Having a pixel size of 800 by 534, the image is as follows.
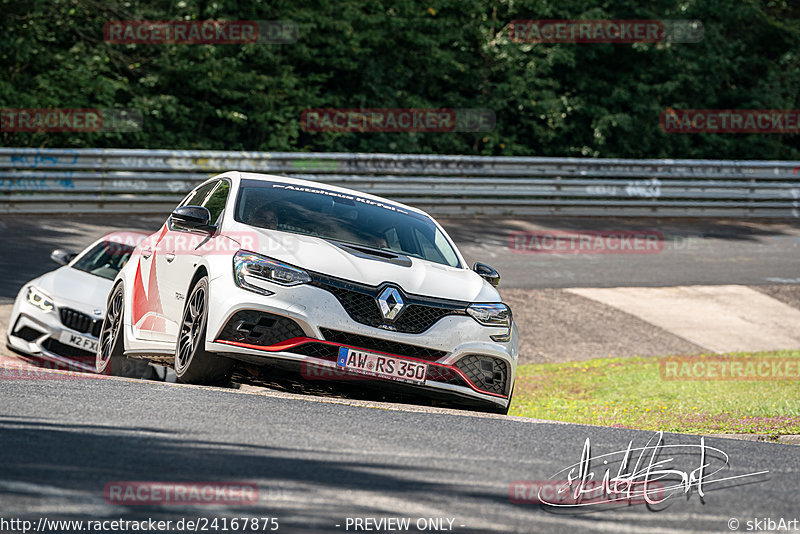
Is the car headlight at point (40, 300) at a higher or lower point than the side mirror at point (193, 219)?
lower

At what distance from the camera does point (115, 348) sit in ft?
28.4

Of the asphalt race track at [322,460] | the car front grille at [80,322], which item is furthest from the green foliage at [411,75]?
the asphalt race track at [322,460]

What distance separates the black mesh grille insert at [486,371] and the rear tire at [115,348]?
9.96 ft

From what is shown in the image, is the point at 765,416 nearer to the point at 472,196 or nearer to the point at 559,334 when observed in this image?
the point at 559,334

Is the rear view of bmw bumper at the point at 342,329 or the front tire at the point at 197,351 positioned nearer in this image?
the rear view of bmw bumper at the point at 342,329

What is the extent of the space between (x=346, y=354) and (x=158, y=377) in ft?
10.6

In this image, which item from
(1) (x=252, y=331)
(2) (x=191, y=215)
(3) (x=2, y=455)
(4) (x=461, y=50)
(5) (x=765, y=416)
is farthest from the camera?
(4) (x=461, y=50)

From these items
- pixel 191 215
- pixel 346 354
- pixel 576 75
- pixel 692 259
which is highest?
pixel 191 215

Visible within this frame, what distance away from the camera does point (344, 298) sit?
6.86 metres

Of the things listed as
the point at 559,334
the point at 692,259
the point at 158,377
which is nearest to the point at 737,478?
the point at 158,377

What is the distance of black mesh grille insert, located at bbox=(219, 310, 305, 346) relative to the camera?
6770 mm

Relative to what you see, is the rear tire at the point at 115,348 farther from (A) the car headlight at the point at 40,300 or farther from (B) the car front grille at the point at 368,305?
(B) the car front grille at the point at 368,305

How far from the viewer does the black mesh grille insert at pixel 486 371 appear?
7.18 metres

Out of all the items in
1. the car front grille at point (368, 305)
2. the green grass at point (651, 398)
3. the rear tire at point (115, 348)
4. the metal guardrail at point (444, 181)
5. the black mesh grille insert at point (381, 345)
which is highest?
the car front grille at point (368, 305)
